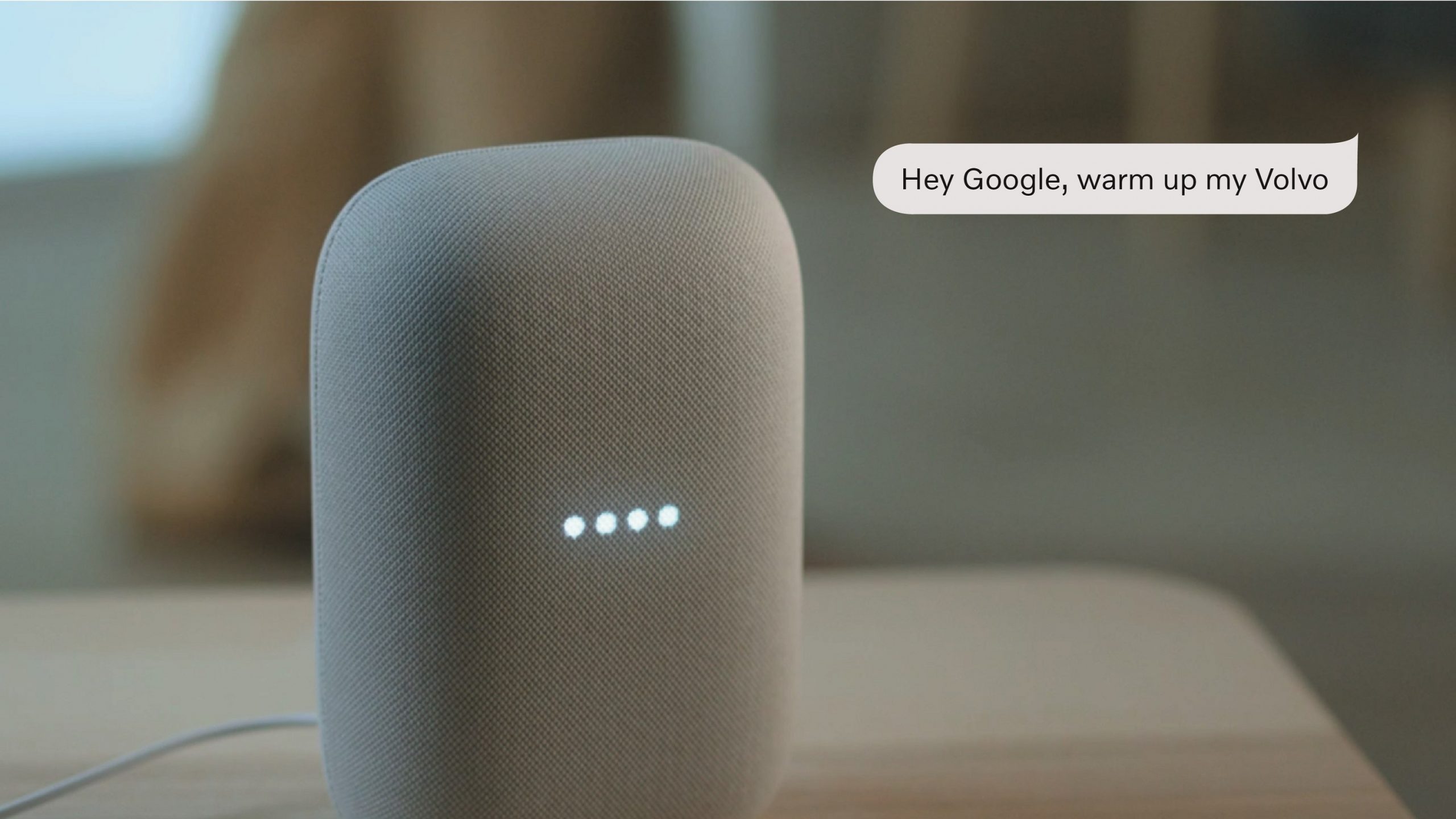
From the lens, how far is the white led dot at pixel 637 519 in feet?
1.32

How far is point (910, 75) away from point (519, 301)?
4.04 ft

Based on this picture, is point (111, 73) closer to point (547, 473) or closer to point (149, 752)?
point (149, 752)

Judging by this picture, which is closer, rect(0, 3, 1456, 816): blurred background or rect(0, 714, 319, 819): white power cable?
rect(0, 714, 319, 819): white power cable

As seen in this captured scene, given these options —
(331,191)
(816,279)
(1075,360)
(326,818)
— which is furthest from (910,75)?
(326,818)

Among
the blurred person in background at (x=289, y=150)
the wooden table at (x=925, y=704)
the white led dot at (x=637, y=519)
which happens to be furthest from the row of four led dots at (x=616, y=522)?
the blurred person in background at (x=289, y=150)

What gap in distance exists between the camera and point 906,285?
159 cm

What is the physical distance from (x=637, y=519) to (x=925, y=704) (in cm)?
23

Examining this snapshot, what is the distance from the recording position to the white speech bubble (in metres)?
0.58

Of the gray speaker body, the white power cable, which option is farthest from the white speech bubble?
the white power cable

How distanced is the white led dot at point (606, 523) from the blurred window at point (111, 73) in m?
0.86

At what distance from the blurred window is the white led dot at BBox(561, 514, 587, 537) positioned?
2.82 feet

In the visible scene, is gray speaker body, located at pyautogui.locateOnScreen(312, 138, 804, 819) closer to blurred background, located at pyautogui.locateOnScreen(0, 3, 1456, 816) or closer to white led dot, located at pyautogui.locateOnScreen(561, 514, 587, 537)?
white led dot, located at pyautogui.locateOnScreen(561, 514, 587, 537)

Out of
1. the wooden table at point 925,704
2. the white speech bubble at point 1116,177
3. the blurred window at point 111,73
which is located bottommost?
the wooden table at point 925,704

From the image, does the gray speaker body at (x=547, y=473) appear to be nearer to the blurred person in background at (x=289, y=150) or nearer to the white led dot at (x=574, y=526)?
the white led dot at (x=574, y=526)
